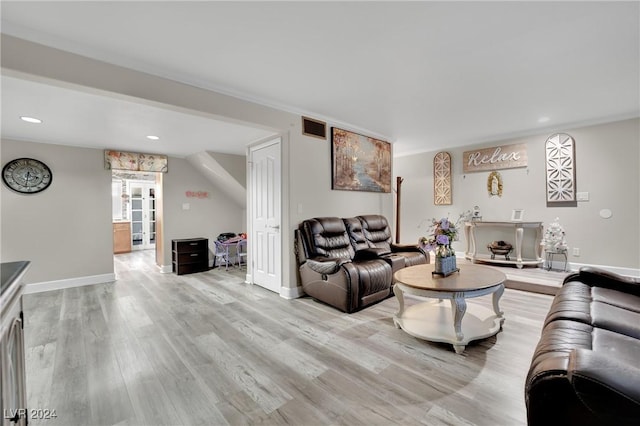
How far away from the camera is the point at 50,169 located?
14.3ft

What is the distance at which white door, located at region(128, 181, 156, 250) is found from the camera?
840 centimetres

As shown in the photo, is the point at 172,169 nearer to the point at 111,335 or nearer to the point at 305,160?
the point at 305,160

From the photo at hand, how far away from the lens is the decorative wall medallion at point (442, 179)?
6.05 meters

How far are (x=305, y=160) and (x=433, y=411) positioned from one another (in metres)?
3.03

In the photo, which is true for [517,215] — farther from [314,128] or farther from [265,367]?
[265,367]

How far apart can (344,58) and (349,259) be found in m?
2.35

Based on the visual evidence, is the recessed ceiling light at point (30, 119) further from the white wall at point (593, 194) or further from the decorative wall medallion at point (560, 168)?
the decorative wall medallion at point (560, 168)

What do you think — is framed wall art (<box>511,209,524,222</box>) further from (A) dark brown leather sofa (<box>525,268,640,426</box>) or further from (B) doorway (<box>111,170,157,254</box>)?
(B) doorway (<box>111,170,157,254</box>)

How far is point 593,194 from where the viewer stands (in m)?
4.49


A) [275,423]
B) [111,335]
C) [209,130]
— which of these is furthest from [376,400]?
[209,130]

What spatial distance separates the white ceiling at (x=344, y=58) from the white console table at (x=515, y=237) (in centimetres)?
193

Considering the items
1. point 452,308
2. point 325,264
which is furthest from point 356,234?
point 452,308

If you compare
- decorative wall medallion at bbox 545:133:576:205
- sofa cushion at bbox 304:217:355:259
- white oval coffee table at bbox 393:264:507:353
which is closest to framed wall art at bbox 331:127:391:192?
sofa cushion at bbox 304:217:355:259

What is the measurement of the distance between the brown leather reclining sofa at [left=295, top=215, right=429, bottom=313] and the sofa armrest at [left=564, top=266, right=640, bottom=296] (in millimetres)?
1714
